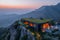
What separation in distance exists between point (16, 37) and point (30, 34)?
706 cm

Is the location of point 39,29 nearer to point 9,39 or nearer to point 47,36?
point 47,36

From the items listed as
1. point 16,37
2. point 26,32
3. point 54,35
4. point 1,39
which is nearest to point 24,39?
point 26,32

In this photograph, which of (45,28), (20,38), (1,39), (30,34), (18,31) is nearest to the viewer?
(30,34)

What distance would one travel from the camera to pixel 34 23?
46.0 m

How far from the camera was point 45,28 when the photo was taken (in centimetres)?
4572

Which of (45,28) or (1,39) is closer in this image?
(45,28)

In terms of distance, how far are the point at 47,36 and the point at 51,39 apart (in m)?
1.82

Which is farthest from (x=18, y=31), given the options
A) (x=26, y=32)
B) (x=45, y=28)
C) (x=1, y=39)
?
(x=1, y=39)

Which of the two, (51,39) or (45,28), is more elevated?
(45,28)

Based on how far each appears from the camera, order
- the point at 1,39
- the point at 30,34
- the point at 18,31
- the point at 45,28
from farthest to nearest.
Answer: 1. the point at 1,39
2. the point at 45,28
3. the point at 18,31
4. the point at 30,34

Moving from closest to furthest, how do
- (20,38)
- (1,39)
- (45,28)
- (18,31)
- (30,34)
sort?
(30,34) < (20,38) < (18,31) < (45,28) < (1,39)

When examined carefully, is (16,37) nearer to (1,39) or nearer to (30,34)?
(30,34)

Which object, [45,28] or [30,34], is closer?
[30,34]

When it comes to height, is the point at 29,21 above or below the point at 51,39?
above
